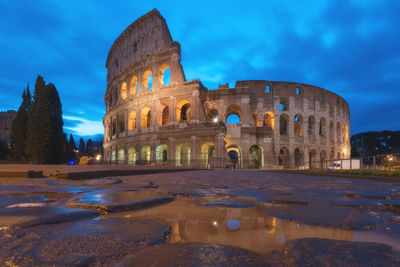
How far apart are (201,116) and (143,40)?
15.0 meters

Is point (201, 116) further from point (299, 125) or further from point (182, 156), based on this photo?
point (299, 125)

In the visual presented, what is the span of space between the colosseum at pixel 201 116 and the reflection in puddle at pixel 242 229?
1833 centimetres

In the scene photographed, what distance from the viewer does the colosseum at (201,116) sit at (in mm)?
24578

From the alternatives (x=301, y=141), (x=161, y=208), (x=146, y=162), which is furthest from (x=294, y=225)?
(x=301, y=141)

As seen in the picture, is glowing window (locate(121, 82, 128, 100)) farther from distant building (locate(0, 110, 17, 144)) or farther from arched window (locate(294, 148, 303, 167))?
distant building (locate(0, 110, 17, 144))

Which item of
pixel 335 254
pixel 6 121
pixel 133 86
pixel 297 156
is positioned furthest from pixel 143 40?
pixel 6 121

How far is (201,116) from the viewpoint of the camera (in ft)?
80.5

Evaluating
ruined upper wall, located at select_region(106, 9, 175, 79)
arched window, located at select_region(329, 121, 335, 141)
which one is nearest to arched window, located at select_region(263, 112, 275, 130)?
arched window, located at select_region(329, 121, 335, 141)

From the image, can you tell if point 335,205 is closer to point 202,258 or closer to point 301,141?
point 202,258

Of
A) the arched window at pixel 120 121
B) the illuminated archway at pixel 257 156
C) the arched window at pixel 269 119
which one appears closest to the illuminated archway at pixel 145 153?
the arched window at pixel 120 121

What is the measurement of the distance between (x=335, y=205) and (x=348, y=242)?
4.74 ft

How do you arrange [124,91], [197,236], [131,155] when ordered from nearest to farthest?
[197,236] → [131,155] → [124,91]

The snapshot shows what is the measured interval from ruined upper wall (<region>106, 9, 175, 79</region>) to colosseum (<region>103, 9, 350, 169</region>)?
127mm

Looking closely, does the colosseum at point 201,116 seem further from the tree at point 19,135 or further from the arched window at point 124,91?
the tree at point 19,135
